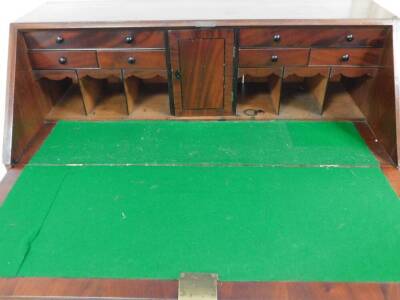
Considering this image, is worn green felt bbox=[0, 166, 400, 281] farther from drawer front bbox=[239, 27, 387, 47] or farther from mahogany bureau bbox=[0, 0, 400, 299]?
drawer front bbox=[239, 27, 387, 47]

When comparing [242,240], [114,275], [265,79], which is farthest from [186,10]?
[114,275]

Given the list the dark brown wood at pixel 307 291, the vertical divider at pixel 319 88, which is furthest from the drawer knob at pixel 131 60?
the dark brown wood at pixel 307 291

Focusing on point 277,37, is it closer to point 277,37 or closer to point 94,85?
point 277,37

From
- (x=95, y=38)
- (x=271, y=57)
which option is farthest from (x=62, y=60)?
(x=271, y=57)

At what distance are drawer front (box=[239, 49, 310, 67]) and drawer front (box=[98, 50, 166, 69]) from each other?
Answer: 14.9 inches

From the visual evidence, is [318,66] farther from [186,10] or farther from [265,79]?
[186,10]

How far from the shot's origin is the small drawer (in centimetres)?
159

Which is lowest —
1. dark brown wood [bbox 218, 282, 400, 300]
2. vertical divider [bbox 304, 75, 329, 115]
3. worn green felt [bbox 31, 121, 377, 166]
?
dark brown wood [bbox 218, 282, 400, 300]

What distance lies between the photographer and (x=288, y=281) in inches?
39.6

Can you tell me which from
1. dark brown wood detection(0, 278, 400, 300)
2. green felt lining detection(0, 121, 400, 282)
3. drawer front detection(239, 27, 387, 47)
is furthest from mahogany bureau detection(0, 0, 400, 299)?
dark brown wood detection(0, 278, 400, 300)

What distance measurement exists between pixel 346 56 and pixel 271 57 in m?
0.33

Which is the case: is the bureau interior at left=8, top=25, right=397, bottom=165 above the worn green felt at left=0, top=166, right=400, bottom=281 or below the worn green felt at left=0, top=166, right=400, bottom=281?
above

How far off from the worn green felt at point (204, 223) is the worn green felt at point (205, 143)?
63 millimetres

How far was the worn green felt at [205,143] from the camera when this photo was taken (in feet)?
4.90
